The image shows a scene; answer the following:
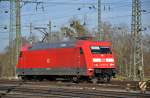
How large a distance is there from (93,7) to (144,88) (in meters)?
23.2

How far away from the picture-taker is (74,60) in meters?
35.8

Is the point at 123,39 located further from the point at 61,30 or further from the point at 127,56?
the point at 61,30

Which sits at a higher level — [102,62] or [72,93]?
[102,62]

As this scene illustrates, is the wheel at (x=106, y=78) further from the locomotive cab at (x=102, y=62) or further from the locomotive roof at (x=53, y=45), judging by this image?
the locomotive roof at (x=53, y=45)

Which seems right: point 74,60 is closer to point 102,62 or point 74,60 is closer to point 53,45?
point 102,62

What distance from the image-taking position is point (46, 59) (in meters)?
39.4

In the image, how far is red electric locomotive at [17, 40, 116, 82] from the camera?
3478 cm

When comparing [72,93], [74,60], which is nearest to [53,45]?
[74,60]

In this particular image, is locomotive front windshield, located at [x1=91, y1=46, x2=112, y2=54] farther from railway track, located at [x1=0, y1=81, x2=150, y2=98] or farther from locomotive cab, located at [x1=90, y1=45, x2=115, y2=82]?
railway track, located at [x1=0, y1=81, x2=150, y2=98]

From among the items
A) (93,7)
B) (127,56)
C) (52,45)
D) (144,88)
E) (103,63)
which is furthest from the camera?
(127,56)

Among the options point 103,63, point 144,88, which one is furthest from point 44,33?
point 144,88

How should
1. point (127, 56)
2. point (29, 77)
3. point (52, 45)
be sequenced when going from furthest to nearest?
point (127, 56)
point (29, 77)
point (52, 45)

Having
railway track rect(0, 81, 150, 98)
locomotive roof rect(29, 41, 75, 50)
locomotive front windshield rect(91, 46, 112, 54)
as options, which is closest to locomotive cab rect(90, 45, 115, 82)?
locomotive front windshield rect(91, 46, 112, 54)

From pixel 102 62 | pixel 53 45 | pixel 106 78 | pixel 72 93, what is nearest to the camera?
pixel 72 93
